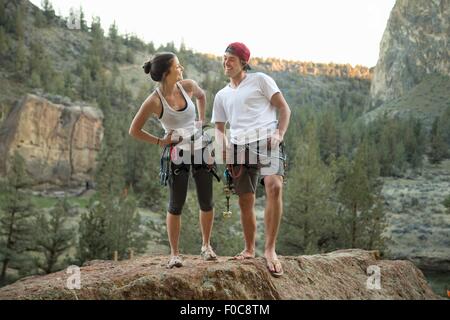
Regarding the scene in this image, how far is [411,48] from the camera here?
5172 inches

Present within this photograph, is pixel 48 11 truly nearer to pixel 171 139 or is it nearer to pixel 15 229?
pixel 15 229

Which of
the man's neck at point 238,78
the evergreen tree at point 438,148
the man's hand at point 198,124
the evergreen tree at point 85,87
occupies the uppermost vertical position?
the evergreen tree at point 85,87

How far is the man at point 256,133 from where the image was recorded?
4496mm

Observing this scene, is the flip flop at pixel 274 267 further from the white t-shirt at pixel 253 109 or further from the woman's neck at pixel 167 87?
the woman's neck at pixel 167 87

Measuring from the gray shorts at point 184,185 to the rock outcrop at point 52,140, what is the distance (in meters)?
47.7

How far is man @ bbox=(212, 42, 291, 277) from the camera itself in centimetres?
450

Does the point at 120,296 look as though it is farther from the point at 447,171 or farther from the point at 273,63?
the point at 273,63

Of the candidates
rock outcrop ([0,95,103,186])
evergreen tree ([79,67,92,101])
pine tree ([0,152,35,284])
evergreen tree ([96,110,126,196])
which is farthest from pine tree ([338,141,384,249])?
evergreen tree ([79,67,92,101])

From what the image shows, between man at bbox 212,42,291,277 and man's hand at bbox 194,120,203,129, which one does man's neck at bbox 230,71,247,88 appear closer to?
man at bbox 212,42,291,277

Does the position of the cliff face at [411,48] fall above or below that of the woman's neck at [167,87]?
above

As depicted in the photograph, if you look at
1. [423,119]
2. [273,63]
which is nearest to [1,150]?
[423,119]

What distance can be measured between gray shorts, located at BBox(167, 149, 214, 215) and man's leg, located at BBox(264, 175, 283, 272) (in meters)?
0.64

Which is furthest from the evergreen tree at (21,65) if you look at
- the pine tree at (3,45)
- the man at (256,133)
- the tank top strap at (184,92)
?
the man at (256,133)

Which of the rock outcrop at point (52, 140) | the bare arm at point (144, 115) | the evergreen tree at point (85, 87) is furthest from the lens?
the evergreen tree at point (85, 87)
